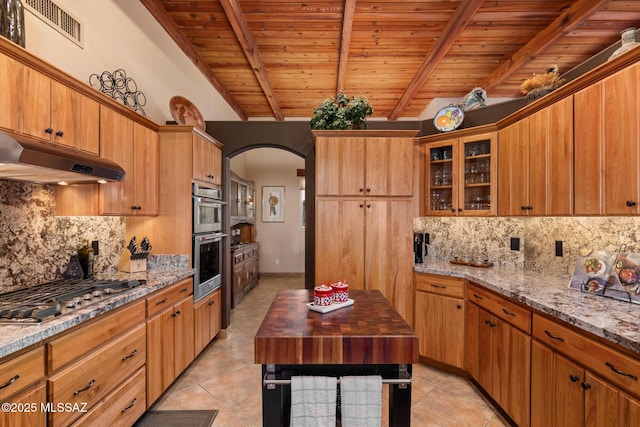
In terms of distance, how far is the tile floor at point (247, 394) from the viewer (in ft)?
7.52

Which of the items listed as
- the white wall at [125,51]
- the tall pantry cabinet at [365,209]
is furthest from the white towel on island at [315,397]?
the white wall at [125,51]

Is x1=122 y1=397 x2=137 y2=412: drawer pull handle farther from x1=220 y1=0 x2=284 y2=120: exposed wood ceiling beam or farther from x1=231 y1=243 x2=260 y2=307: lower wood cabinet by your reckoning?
x1=220 y1=0 x2=284 y2=120: exposed wood ceiling beam

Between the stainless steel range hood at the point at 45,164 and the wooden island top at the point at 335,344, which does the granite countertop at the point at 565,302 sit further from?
the stainless steel range hood at the point at 45,164

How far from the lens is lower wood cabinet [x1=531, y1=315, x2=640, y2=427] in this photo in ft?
4.29

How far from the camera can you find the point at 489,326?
2.41 m

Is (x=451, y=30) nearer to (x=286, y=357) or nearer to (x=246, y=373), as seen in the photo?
(x=286, y=357)

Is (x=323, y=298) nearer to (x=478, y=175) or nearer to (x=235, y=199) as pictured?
(x=478, y=175)

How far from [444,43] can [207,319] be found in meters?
3.99

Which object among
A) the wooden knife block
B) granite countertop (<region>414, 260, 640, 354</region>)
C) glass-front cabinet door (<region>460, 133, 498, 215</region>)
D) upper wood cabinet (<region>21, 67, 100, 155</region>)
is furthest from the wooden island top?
glass-front cabinet door (<region>460, 133, 498, 215</region>)

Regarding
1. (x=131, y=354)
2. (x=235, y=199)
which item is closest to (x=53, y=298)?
(x=131, y=354)

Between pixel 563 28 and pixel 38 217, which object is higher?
pixel 563 28

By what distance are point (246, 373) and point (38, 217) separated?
85.0 inches

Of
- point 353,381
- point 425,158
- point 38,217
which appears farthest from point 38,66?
point 425,158

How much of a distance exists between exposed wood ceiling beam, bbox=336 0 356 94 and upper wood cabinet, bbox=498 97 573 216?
183 centimetres
